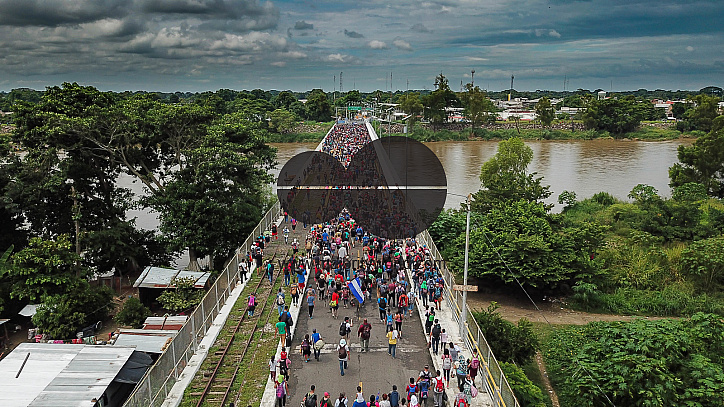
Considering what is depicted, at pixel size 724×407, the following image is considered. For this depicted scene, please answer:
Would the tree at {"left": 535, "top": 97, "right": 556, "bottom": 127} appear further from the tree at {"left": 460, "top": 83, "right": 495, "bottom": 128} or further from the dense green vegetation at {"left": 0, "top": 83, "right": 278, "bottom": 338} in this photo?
the dense green vegetation at {"left": 0, "top": 83, "right": 278, "bottom": 338}

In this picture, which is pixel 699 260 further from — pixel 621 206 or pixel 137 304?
pixel 137 304

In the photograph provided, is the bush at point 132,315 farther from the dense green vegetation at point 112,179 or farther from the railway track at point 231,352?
the railway track at point 231,352

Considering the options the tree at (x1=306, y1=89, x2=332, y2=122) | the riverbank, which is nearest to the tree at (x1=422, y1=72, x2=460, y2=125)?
the riverbank

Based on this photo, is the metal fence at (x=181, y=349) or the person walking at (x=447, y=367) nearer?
the metal fence at (x=181, y=349)

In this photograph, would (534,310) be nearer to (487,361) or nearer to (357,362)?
(487,361)

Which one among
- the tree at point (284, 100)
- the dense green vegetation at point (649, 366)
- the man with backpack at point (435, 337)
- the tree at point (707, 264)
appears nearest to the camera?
the dense green vegetation at point (649, 366)

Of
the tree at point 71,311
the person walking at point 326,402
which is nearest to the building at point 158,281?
the tree at point 71,311
